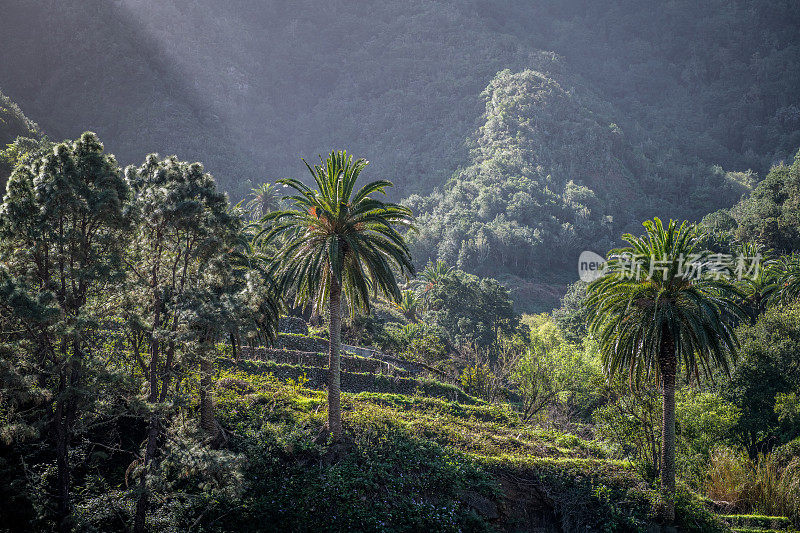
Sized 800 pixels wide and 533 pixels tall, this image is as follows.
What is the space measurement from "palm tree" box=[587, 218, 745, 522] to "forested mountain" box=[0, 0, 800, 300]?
8059cm

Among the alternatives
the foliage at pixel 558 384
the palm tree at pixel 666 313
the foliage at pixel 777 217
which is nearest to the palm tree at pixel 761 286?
the foliage at pixel 558 384

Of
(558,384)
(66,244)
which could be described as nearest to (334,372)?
(66,244)

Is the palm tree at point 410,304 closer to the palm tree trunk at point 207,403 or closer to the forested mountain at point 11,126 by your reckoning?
the forested mountain at point 11,126

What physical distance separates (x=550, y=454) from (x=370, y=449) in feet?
24.5

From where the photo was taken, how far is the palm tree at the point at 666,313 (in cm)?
1755

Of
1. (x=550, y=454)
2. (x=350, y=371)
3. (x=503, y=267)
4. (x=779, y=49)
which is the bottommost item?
(x=550, y=454)

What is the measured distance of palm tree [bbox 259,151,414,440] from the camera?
17359mm

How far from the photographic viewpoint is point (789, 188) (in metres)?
59.4

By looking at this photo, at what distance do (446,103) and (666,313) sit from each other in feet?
485

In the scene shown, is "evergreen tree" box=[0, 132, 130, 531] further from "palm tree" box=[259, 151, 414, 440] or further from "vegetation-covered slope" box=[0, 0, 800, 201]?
"vegetation-covered slope" box=[0, 0, 800, 201]

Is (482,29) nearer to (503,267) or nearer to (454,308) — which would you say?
(503,267)

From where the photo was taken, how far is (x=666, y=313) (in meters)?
17.6

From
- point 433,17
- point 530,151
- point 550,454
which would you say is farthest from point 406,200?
point 550,454

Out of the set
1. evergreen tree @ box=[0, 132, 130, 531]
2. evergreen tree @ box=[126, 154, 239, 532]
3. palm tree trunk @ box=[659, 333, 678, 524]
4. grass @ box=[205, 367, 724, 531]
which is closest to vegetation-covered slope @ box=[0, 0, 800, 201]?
grass @ box=[205, 367, 724, 531]
